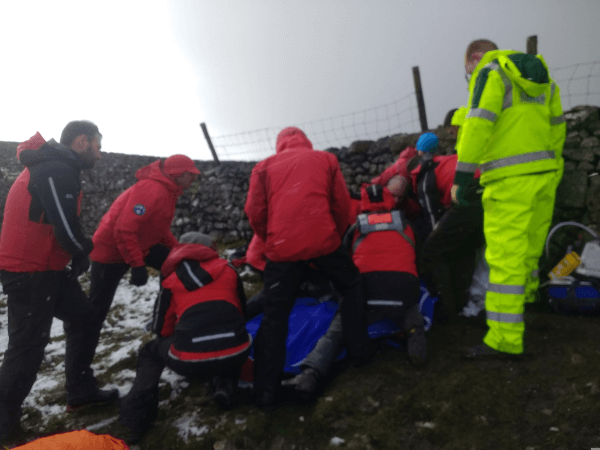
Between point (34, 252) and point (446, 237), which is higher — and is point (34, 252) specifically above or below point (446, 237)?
above

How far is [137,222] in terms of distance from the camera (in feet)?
9.33

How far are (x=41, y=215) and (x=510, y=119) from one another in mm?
3152

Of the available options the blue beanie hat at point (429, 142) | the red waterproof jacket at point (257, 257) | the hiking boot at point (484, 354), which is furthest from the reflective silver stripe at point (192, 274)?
the blue beanie hat at point (429, 142)

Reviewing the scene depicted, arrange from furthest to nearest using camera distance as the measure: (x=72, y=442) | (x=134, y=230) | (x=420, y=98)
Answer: (x=420, y=98) < (x=134, y=230) < (x=72, y=442)

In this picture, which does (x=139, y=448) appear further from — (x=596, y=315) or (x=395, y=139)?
(x=395, y=139)

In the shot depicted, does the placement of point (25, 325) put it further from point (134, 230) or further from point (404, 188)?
point (404, 188)

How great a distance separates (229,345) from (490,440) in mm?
1419

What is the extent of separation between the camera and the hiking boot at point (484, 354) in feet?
7.22

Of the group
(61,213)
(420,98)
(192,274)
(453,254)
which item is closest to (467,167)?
(453,254)

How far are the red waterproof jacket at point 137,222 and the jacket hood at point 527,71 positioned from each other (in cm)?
272

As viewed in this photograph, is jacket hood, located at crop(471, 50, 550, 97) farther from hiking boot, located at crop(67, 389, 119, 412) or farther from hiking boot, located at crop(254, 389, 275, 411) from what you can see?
hiking boot, located at crop(67, 389, 119, 412)

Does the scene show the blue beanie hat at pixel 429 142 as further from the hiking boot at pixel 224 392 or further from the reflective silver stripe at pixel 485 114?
the hiking boot at pixel 224 392

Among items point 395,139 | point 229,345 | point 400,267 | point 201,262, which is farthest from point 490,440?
point 395,139

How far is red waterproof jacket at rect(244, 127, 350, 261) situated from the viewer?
223 centimetres
